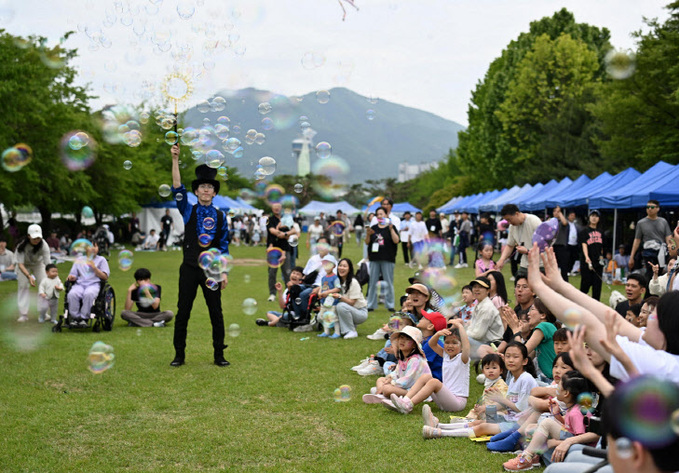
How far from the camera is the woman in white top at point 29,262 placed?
10.9m

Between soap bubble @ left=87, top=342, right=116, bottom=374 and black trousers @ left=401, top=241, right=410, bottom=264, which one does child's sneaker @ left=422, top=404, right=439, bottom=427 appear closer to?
soap bubble @ left=87, top=342, right=116, bottom=374

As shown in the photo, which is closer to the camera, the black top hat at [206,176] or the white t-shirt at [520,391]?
the white t-shirt at [520,391]

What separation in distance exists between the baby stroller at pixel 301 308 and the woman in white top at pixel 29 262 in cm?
424

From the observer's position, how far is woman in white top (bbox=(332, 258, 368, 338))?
10141 mm

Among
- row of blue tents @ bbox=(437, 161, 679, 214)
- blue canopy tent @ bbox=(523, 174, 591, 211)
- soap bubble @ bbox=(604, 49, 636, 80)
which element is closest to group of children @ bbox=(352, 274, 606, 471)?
row of blue tents @ bbox=(437, 161, 679, 214)

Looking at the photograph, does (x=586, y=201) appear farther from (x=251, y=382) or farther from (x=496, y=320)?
(x=251, y=382)

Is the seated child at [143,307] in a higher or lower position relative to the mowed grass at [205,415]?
higher

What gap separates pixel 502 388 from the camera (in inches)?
227

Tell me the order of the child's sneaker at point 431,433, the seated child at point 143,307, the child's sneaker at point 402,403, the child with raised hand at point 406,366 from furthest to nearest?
1. the seated child at point 143,307
2. the child with raised hand at point 406,366
3. the child's sneaker at point 402,403
4. the child's sneaker at point 431,433

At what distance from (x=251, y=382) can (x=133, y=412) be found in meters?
1.48

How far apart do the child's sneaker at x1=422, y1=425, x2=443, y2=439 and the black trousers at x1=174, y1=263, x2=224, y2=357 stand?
10.9 feet

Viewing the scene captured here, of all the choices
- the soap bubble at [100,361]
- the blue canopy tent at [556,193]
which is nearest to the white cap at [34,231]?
the soap bubble at [100,361]

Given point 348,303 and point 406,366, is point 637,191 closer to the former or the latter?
point 348,303

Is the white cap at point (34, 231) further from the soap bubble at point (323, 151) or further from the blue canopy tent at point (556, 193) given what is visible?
the blue canopy tent at point (556, 193)
